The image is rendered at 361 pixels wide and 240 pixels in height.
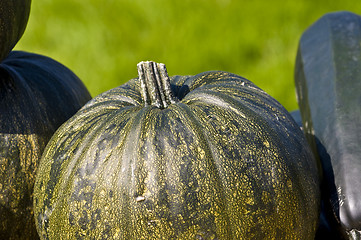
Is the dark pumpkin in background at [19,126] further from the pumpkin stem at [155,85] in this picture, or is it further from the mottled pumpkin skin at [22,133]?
the pumpkin stem at [155,85]

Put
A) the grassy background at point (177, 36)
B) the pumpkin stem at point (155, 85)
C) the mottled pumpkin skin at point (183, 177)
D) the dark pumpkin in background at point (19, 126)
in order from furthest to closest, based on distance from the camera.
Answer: the grassy background at point (177, 36)
the dark pumpkin in background at point (19, 126)
the pumpkin stem at point (155, 85)
the mottled pumpkin skin at point (183, 177)

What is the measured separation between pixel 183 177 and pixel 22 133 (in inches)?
32.2

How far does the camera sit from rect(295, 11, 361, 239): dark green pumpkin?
2080 millimetres

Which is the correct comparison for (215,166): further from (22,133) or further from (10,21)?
(10,21)

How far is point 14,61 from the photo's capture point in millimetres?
2576

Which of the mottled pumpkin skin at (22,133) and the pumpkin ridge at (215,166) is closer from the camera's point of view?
the pumpkin ridge at (215,166)

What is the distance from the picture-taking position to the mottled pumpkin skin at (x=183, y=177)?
1749 millimetres

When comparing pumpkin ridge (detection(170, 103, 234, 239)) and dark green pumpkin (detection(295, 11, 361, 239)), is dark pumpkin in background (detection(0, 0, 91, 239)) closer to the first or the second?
pumpkin ridge (detection(170, 103, 234, 239))

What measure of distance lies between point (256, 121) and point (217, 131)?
16 centimetres

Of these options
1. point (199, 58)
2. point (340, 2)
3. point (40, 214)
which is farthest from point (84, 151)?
point (340, 2)

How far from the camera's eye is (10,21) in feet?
6.93

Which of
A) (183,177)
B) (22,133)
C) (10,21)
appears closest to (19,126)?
(22,133)

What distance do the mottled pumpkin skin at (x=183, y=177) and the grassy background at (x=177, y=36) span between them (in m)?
2.87

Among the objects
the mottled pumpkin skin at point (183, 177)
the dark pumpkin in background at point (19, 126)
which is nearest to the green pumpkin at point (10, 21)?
the dark pumpkin in background at point (19, 126)
